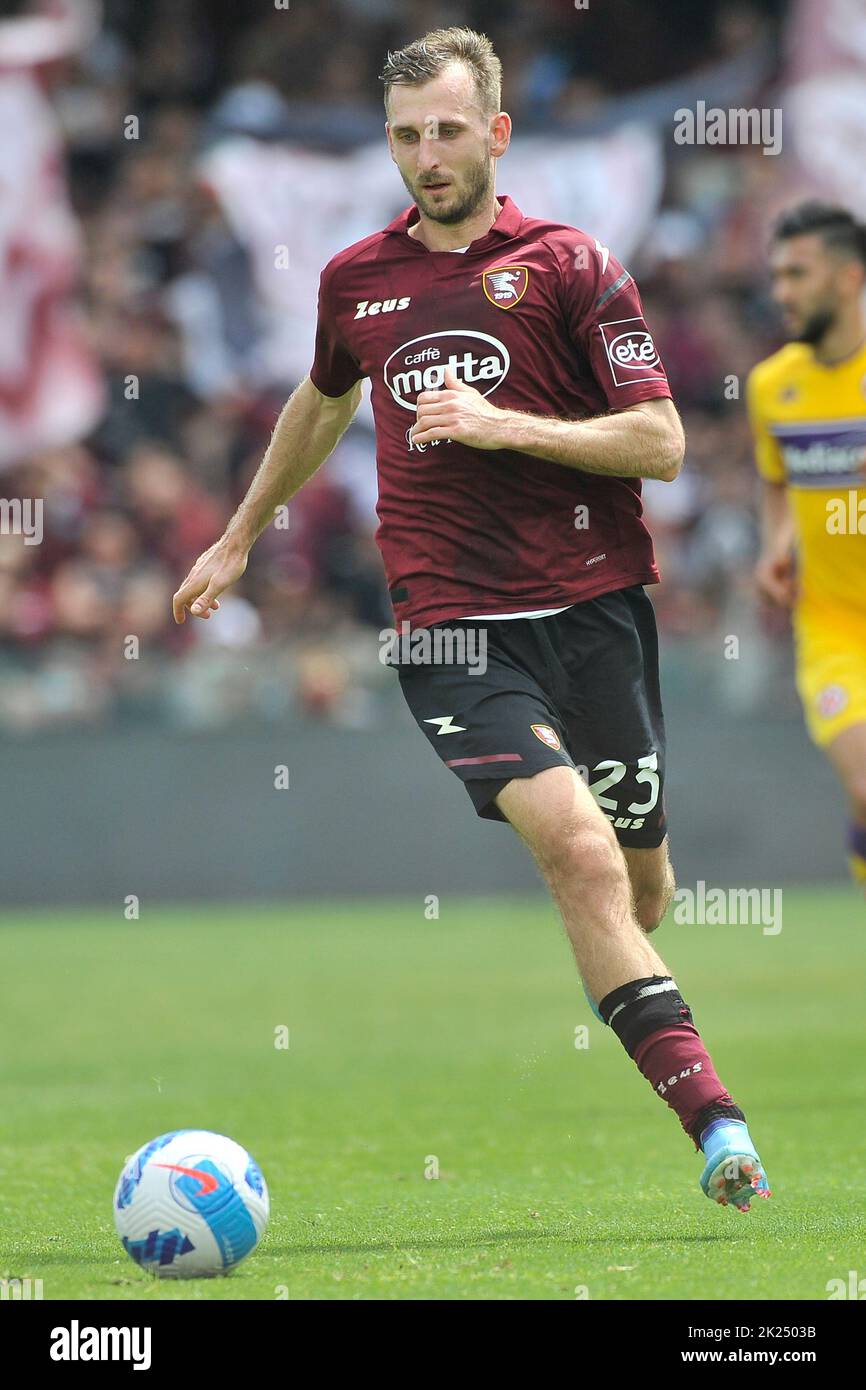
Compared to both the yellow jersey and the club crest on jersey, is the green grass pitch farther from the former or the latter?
the club crest on jersey

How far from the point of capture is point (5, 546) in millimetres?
16781

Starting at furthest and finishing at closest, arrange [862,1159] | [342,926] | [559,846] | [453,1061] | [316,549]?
[316,549] → [342,926] → [453,1061] → [862,1159] → [559,846]

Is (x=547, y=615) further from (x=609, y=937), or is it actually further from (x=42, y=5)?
(x=42, y=5)

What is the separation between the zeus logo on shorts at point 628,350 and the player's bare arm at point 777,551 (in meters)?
3.52

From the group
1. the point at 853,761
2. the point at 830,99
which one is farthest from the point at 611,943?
the point at 830,99

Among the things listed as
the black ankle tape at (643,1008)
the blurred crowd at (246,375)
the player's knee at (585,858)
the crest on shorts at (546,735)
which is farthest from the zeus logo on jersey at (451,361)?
the blurred crowd at (246,375)

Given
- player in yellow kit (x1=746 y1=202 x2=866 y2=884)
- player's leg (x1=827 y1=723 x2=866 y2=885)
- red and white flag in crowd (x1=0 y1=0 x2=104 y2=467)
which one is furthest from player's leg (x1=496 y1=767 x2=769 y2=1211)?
red and white flag in crowd (x1=0 y1=0 x2=104 y2=467)

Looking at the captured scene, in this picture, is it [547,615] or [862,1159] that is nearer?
[547,615]

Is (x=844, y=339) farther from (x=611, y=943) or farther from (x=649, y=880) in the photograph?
(x=611, y=943)

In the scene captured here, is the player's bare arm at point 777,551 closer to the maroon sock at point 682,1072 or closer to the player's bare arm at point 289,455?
the player's bare arm at point 289,455

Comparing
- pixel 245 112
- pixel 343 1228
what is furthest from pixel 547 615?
pixel 245 112

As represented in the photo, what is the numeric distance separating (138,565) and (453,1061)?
8.31 meters

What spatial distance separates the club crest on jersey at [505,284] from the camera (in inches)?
233

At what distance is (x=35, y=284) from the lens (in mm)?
18656
